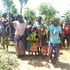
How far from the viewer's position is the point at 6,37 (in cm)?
893

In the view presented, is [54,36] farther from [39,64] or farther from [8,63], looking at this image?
[8,63]

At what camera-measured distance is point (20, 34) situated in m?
7.54

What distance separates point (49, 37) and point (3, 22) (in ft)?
8.83

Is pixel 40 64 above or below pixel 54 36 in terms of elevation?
below

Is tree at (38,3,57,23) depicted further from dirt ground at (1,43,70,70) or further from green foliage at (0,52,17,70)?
green foliage at (0,52,17,70)

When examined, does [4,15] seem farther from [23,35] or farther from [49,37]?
[49,37]

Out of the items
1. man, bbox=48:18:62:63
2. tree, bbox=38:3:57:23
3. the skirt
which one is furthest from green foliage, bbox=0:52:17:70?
tree, bbox=38:3:57:23

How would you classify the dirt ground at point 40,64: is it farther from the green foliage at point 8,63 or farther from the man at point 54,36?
the man at point 54,36

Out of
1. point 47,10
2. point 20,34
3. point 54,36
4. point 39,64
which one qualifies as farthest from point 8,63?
point 47,10

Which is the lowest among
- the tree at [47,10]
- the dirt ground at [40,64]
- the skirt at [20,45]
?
the dirt ground at [40,64]

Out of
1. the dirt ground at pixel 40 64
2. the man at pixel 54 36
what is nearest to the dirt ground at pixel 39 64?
the dirt ground at pixel 40 64

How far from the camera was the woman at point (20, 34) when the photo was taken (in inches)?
294

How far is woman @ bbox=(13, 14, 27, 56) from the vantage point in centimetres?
748

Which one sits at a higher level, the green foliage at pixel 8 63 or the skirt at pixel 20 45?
the skirt at pixel 20 45
